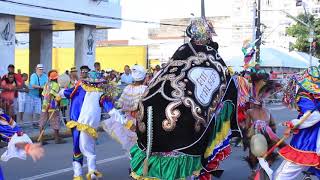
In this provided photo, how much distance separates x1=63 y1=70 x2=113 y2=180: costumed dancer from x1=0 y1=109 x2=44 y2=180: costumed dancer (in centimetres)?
276

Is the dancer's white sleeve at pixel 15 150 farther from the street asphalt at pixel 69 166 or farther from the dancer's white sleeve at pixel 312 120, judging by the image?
the street asphalt at pixel 69 166

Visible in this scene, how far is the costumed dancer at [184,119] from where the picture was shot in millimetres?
5250

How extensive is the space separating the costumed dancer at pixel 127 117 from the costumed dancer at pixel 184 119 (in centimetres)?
146

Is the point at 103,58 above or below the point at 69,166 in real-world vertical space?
above

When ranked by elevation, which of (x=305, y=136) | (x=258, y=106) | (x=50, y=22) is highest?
(x=50, y=22)

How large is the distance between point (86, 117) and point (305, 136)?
10.8 feet

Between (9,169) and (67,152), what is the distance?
2.19m

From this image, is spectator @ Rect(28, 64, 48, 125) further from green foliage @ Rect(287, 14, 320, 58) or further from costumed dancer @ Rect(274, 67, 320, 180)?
green foliage @ Rect(287, 14, 320, 58)

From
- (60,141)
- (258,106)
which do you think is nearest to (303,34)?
(60,141)

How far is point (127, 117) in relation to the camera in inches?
295

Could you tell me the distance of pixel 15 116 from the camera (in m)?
13.5

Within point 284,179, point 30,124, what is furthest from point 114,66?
point 284,179

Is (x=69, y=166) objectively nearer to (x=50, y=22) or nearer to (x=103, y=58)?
(x=50, y=22)

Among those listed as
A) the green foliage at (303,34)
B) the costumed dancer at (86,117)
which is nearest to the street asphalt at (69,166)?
the costumed dancer at (86,117)
